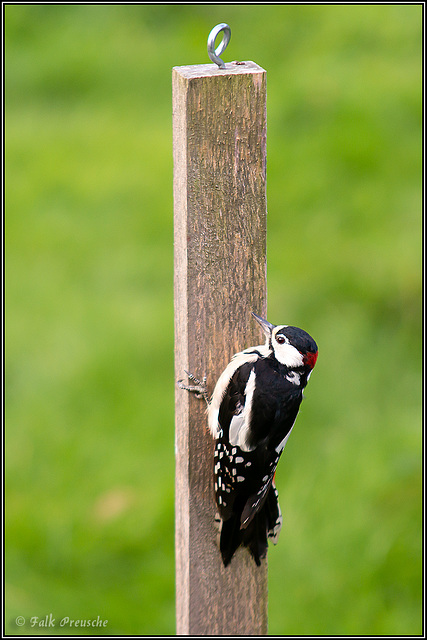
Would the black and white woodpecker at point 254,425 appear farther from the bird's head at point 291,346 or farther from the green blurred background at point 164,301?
the green blurred background at point 164,301

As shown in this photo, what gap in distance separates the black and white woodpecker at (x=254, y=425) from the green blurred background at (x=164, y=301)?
3.99ft

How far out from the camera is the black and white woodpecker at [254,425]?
6.40 ft

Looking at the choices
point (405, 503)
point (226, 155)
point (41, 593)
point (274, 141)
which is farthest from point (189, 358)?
point (274, 141)

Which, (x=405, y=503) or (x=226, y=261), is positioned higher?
(x=226, y=261)

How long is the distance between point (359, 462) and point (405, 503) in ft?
0.99

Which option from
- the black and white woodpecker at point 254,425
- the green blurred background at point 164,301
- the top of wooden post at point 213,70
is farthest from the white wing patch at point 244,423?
the green blurred background at point 164,301

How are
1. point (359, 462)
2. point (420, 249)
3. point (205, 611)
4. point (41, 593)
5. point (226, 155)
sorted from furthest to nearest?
point (420, 249)
point (359, 462)
point (41, 593)
point (205, 611)
point (226, 155)

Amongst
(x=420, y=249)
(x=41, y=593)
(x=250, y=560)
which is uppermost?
(x=420, y=249)

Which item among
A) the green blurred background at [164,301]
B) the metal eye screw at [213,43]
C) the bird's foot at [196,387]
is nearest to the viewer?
the metal eye screw at [213,43]

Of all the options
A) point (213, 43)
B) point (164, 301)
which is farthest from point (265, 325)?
point (164, 301)

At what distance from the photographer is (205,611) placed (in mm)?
2027

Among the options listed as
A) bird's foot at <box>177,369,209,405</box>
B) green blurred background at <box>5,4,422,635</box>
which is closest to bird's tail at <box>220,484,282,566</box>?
bird's foot at <box>177,369,209,405</box>

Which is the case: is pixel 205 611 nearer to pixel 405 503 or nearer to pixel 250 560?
pixel 250 560

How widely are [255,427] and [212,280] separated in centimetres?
42
